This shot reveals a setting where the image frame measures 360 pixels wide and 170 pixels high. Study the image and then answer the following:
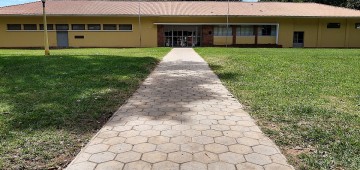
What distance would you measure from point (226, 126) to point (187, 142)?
97cm

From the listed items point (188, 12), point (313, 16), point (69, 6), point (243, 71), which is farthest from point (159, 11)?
point (243, 71)

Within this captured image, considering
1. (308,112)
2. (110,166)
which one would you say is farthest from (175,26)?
(110,166)

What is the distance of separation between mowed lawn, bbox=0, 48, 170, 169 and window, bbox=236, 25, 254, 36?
28.0 metres

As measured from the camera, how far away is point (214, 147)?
422 centimetres

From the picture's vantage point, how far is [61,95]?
289 inches

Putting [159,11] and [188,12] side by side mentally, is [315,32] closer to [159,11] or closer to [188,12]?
[188,12]

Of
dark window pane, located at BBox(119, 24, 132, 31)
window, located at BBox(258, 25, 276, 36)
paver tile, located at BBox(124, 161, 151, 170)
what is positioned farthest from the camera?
window, located at BBox(258, 25, 276, 36)

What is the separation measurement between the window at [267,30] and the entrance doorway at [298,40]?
8.26 feet

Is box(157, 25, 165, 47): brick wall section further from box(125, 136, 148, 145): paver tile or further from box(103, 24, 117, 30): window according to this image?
box(125, 136, 148, 145): paver tile

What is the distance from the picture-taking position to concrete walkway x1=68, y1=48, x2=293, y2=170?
3.74m

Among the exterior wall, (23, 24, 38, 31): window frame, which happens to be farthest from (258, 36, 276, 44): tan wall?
(23, 24, 38, 31): window frame

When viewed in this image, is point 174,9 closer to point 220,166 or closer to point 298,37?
point 298,37

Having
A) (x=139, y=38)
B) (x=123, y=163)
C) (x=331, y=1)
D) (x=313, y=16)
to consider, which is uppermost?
(x=331, y=1)

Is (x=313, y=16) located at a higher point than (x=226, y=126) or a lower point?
higher
